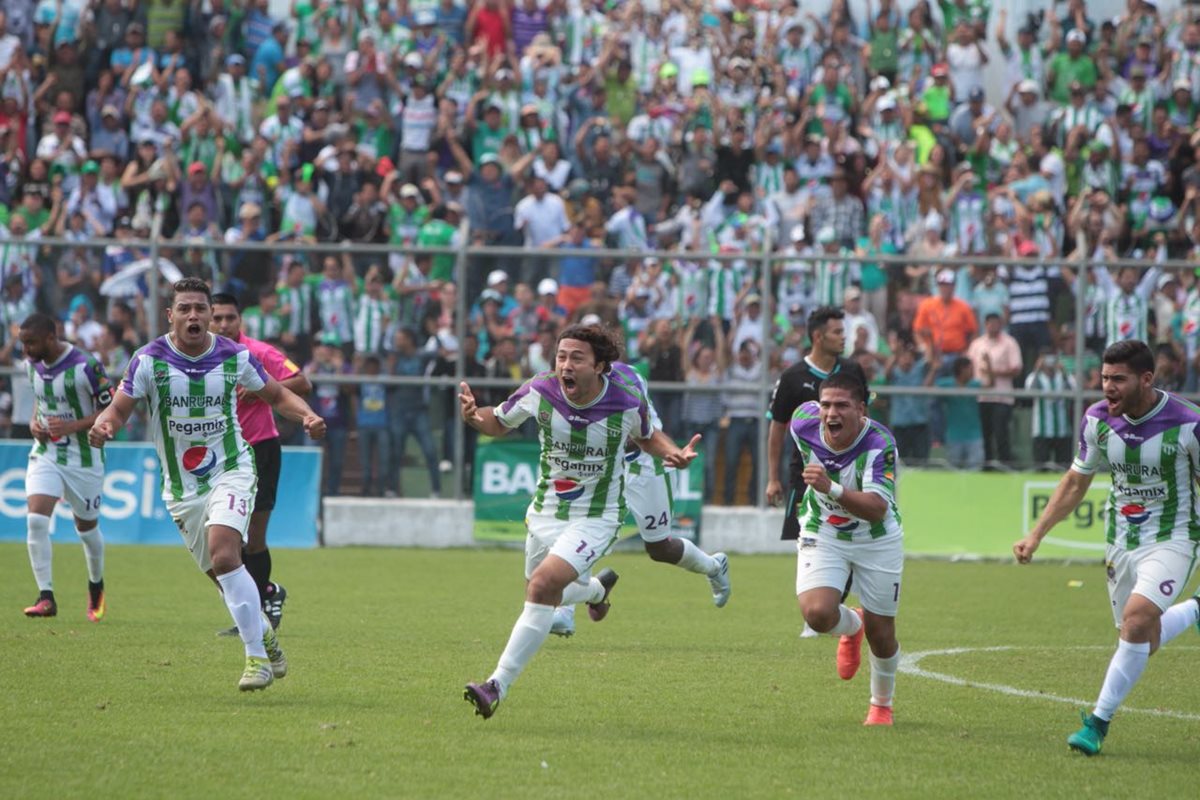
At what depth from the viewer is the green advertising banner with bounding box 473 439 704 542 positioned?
1895cm

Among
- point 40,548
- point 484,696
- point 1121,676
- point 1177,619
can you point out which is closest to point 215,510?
point 484,696

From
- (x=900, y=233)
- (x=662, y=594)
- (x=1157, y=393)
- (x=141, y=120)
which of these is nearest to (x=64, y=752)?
(x=1157, y=393)

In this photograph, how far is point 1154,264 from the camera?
18.5m

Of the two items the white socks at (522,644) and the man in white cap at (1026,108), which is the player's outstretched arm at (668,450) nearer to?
the white socks at (522,644)

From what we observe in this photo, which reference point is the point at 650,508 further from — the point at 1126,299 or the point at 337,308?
the point at 1126,299

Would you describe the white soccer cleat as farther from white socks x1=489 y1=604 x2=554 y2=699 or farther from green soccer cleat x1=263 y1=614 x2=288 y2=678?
white socks x1=489 y1=604 x2=554 y2=699

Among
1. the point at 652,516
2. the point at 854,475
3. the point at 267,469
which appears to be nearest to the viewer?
the point at 854,475

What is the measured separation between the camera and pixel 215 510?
9.08 meters

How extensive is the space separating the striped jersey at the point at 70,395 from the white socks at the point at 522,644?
18.7ft

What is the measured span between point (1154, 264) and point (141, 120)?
13254mm

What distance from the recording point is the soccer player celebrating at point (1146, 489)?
8.01 m

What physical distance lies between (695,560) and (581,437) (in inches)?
129

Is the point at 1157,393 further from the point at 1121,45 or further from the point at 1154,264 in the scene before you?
the point at 1121,45

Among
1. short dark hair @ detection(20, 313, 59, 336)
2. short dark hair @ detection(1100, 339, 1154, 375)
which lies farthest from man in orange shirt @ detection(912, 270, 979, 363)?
short dark hair @ detection(1100, 339, 1154, 375)
